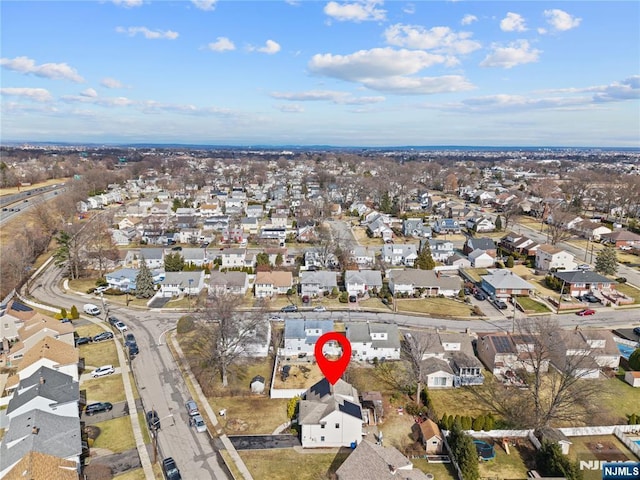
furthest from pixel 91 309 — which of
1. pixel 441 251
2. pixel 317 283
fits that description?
pixel 441 251

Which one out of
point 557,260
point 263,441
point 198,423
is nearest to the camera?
point 263,441

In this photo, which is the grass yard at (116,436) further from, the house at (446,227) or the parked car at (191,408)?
the house at (446,227)

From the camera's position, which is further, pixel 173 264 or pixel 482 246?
pixel 482 246

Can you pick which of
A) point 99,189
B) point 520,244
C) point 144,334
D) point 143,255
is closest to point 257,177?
point 99,189

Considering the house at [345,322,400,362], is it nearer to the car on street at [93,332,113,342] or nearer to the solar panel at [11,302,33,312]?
the car on street at [93,332,113,342]

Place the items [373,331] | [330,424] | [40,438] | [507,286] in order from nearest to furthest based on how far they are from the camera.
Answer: [40,438] < [330,424] < [373,331] < [507,286]

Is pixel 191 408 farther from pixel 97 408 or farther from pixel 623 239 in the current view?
pixel 623 239

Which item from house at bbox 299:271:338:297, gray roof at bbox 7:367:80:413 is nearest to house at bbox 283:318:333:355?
house at bbox 299:271:338:297

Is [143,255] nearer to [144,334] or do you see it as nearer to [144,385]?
[144,334]
